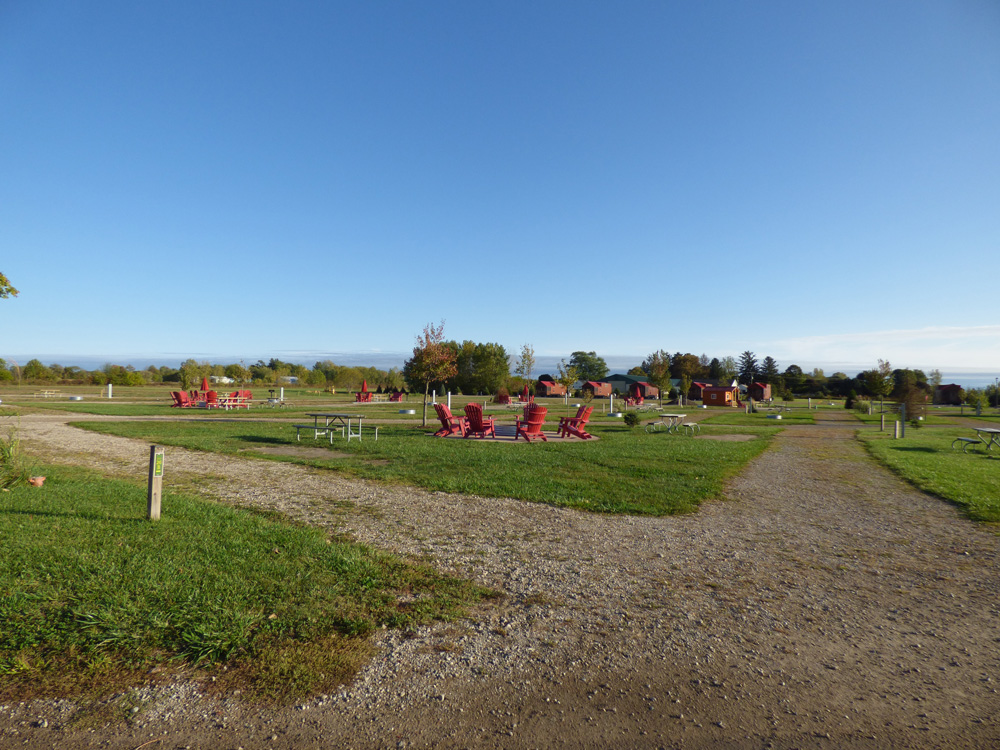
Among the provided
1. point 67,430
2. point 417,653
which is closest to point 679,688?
point 417,653

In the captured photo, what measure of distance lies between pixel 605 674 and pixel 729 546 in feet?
10.5

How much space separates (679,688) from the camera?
2980 mm

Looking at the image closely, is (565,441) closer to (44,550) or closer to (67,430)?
(44,550)

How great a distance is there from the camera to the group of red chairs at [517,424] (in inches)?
626

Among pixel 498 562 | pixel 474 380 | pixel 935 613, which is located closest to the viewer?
pixel 935 613

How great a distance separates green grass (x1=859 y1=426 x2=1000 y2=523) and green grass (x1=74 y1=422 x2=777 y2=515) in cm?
303

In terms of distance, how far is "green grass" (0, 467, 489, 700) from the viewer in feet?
9.98

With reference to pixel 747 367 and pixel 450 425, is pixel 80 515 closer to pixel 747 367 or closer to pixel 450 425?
pixel 450 425

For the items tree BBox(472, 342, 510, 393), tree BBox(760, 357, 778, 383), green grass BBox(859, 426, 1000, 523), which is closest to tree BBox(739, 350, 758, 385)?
Answer: tree BBox(760, 357, 778, 383)

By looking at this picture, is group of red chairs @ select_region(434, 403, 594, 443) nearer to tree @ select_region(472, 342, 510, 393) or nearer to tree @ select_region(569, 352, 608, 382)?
tree @ select_region(472, 342, 510, 393)

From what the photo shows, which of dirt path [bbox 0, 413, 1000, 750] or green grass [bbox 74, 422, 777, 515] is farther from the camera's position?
green grass [bbox 74, 422, 777, 515]

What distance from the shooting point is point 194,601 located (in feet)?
12.4

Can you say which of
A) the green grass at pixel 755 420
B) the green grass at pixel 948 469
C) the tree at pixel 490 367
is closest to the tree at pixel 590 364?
the tree at pixel 490 367

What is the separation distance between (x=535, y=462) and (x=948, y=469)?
28.4 ft
